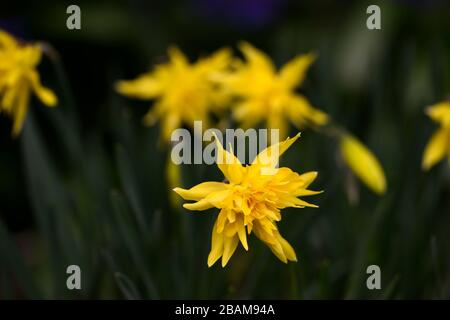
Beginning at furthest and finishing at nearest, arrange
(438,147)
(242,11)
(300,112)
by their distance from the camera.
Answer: (242,11) → (300,112) → (438,147)

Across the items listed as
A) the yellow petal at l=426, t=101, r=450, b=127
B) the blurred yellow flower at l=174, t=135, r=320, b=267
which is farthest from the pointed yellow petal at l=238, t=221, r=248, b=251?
the yellow petal at l=426, t=101, r=450, b=127

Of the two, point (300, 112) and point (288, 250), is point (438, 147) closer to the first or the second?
point (300, 112)

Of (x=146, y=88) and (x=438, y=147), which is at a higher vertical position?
(x=146, y=88)

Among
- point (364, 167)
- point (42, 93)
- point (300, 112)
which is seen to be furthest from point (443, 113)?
point (42, 93)

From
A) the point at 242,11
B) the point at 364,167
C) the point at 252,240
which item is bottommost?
the point at 252,240

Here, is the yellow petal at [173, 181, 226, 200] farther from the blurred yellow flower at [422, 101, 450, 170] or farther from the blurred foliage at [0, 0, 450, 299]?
the blurred yellow flower at [422, 101, 450, 170]
